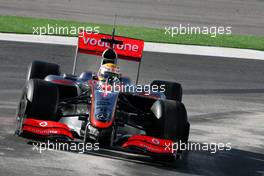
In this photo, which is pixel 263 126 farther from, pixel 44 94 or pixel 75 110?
pixel 44 94

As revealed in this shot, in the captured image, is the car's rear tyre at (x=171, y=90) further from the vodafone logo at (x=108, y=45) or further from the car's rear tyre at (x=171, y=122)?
the car's rear tyre at (x=171, y=122)

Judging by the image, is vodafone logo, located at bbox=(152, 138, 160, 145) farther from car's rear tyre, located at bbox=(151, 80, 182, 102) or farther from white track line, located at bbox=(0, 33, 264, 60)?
white track line, located at bbox=(0, 33, 264, 60)

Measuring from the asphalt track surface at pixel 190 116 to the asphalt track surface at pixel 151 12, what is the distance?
8130 millimetres

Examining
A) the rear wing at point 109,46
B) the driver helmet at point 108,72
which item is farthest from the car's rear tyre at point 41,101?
the rear wing at point 109,46

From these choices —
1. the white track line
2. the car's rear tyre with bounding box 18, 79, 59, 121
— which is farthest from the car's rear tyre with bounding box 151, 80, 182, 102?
the white track line

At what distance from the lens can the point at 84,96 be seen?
12.5 m

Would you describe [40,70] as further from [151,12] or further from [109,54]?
[151,12]

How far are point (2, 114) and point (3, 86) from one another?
2.79 metres

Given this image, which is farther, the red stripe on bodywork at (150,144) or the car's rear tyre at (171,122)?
the car's rear tyre at (171,122)

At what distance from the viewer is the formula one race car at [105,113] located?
1133cm

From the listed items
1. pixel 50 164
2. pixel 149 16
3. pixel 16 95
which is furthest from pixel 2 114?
pixel 149 16

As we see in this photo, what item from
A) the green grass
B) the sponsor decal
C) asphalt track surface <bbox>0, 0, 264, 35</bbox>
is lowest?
the sponsor decal

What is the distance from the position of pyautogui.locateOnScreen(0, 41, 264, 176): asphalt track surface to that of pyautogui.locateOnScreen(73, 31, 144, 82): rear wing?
255mm

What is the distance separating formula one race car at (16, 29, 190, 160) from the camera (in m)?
11.3
